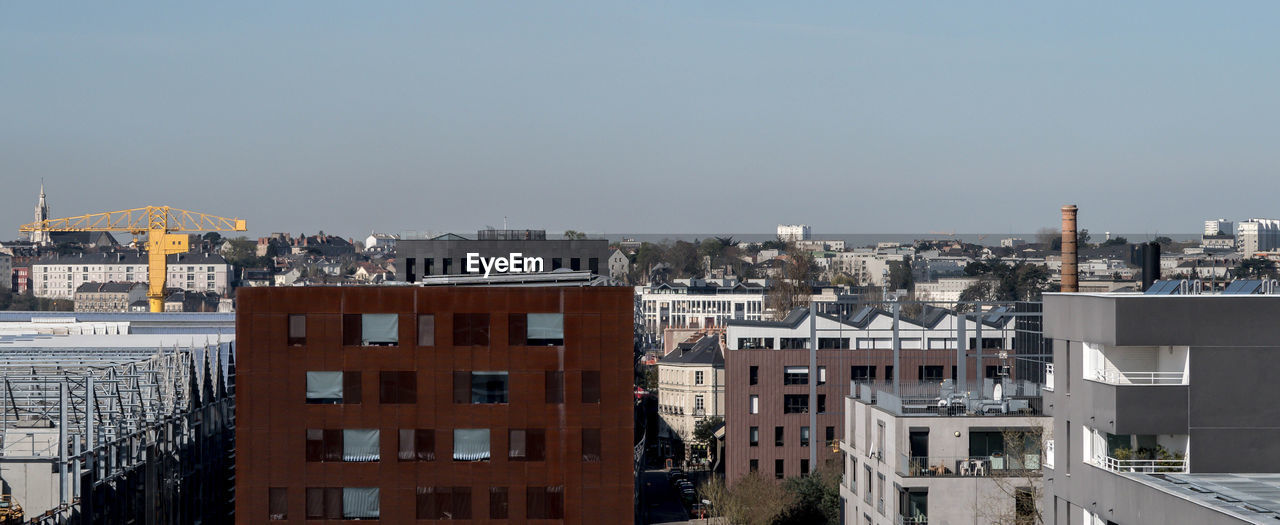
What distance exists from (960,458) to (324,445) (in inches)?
772

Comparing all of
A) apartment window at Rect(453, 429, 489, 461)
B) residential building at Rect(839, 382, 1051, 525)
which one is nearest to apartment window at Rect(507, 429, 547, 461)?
apartment window at Rect(453, 429, 489, 461)

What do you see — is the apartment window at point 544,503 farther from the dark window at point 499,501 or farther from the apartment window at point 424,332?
the apartment window at point 424,332

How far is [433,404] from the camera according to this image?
42.8m

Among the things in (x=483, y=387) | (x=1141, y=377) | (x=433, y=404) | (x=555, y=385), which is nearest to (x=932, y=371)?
(x=555, y=385)

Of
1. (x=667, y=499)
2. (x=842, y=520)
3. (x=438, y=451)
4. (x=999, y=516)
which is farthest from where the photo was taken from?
(x=667, y=499)

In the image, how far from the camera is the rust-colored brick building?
42.5m

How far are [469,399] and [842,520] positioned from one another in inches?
858

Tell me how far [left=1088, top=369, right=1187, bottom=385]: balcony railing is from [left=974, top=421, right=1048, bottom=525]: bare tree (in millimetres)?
13853

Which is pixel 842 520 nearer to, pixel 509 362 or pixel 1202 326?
pixel 509 362

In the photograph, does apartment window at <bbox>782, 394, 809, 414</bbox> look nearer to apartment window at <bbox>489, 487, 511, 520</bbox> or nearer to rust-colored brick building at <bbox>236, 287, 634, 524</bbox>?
rust-colored brick building at <bbox>236, 287, 634, 524</bbox>

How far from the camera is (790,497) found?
7381cm

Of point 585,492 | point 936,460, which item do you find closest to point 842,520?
point 936,460

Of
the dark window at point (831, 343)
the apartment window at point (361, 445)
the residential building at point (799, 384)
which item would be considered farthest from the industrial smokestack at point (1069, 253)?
the apartment window at point (361, 445)

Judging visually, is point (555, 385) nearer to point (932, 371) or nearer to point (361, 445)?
point (361, 445)
